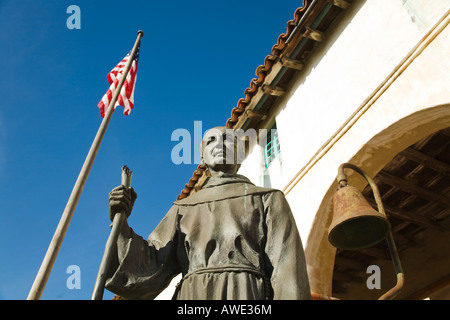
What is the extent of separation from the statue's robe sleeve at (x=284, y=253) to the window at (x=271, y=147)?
4930mm

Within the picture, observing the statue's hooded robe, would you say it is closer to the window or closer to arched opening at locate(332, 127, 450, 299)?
arched opening at locate(332, 127, 450, 299)

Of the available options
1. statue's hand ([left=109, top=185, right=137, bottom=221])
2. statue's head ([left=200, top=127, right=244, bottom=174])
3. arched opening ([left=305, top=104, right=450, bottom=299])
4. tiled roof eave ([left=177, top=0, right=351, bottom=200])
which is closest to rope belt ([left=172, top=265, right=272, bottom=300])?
statue's hand ([left=109, top=185, right=137, bottom=221])

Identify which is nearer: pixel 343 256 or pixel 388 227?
pixel 388 227

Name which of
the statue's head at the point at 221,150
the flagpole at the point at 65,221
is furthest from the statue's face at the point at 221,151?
the flagpole at the point at 65,221

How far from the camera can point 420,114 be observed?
14.3 ft

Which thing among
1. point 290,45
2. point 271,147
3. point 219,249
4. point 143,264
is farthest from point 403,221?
point 143,264

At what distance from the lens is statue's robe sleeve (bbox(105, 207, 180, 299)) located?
2115 millimetres

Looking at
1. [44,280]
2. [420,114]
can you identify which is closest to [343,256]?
[420,114]

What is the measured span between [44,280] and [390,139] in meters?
4.36

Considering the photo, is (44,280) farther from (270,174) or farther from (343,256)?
(343,256)

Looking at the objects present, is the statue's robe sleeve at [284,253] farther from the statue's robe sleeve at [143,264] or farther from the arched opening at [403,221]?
the arched opening at [403,221]

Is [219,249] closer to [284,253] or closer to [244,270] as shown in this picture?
[244,270]
